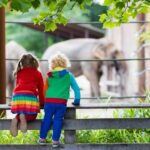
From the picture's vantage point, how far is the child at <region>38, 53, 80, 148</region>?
525 centimetres

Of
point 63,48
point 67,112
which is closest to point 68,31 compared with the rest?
point 63,48

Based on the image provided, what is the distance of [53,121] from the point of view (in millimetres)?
5297

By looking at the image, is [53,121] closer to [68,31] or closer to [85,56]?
[85,56]

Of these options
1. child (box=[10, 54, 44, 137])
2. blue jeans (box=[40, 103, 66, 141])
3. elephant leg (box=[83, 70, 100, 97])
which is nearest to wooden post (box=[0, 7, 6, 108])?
child (box=[10, 54, 44, 137])

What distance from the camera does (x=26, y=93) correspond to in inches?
211

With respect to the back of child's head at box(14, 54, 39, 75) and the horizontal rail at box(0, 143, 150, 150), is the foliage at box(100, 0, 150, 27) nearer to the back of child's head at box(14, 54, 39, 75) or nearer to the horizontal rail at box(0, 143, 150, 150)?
the back of child's head at box(14, 54, 39, 75)

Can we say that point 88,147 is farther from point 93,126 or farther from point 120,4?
point 120,4

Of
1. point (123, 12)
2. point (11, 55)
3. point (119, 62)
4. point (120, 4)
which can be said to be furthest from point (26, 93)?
point (119, 62)

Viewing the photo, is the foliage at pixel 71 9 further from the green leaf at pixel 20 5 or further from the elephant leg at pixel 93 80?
the elephant leg at pixel 93 80

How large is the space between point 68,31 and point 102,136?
15733 mm

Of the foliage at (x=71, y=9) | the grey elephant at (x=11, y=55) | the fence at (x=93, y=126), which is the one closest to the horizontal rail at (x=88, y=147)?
the fence at (x=93, y=126)

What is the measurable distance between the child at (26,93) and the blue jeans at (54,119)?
0.11 m

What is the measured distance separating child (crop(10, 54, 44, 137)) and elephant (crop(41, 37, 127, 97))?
33.4ft

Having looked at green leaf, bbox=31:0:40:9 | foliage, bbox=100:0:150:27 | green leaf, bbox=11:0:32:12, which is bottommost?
green leaf, bbox=11:0:32:12
